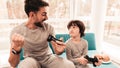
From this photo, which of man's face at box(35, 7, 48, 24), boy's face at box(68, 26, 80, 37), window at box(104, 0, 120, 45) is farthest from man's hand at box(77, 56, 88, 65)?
window at box(104, 0, 120, 45)

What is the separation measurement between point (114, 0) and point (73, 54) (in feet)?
4.91

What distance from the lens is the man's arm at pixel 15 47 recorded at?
1246 mm

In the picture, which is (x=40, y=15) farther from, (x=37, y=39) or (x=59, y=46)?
(x=59, y=46)

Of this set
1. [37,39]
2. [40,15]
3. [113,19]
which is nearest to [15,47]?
[37,39]

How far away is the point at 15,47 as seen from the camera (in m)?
1.31

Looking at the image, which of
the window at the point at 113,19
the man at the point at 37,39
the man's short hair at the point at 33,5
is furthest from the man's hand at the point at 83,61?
the window at the point at 113,19

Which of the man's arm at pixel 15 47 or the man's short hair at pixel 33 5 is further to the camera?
the man's short hair at pixel 33 5

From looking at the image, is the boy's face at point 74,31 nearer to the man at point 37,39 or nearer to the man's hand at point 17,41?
the man at point 37,39

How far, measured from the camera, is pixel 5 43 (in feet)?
8.21

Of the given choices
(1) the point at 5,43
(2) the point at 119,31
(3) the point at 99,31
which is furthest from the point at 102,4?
(1) the point at 5,43

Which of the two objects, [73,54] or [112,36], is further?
[112,36]

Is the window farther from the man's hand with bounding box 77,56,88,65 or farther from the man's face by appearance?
the man's face

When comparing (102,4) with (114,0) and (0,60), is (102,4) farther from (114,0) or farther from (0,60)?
(0,60)

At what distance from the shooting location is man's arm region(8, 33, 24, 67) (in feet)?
4.09
